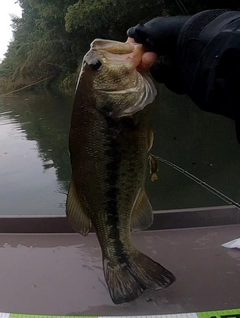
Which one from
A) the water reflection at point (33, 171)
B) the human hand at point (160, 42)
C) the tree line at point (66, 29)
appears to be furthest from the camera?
the tree line at point (66, 29)

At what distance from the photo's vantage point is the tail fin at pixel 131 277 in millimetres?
1697

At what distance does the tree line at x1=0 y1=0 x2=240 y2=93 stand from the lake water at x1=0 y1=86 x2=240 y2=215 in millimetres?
1770

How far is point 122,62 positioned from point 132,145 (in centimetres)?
27

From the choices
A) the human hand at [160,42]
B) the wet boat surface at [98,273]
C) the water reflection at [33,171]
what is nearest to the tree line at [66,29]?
the water reflection at [33,171]

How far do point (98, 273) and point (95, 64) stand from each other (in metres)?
1.03

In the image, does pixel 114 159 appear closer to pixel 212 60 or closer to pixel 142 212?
pixel 142 212

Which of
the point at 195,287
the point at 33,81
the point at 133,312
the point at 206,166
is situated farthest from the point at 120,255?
the point at 33,81

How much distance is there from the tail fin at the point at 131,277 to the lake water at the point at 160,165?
222cm

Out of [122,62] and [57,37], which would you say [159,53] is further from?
[57,37]

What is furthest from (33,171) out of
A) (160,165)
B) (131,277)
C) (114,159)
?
(114,159)

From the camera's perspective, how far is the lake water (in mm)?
5844

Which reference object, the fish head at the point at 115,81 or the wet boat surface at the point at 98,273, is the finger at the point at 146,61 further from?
the wet boat surface at the point at 98,273

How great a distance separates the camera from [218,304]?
5.90ft

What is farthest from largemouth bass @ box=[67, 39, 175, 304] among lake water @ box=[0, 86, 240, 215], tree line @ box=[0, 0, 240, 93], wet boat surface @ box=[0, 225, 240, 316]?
tree line @ box=[0, 0, 240, 93]
